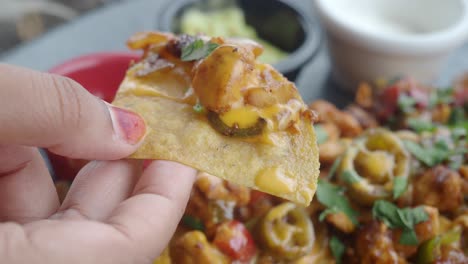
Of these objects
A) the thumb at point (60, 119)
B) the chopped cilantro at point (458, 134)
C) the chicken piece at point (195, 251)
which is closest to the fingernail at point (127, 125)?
the thumb at point (60, 119)

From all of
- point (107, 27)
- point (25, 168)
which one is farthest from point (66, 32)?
point (25, 168)

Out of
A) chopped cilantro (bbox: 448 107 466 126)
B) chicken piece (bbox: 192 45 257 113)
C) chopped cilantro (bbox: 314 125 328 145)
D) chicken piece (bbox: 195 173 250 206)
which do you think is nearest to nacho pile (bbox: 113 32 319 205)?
chicken piece (bbox: 192 45 257 113)

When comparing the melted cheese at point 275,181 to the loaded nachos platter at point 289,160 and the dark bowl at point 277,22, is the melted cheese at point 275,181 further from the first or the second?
the dark bowl at point 277,22

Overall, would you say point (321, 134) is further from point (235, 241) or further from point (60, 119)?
point (60, 119)

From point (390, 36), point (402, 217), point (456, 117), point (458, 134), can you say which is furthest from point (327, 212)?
point (390, 36)

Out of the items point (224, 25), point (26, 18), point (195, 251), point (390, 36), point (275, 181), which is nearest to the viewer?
point (275, 181)
